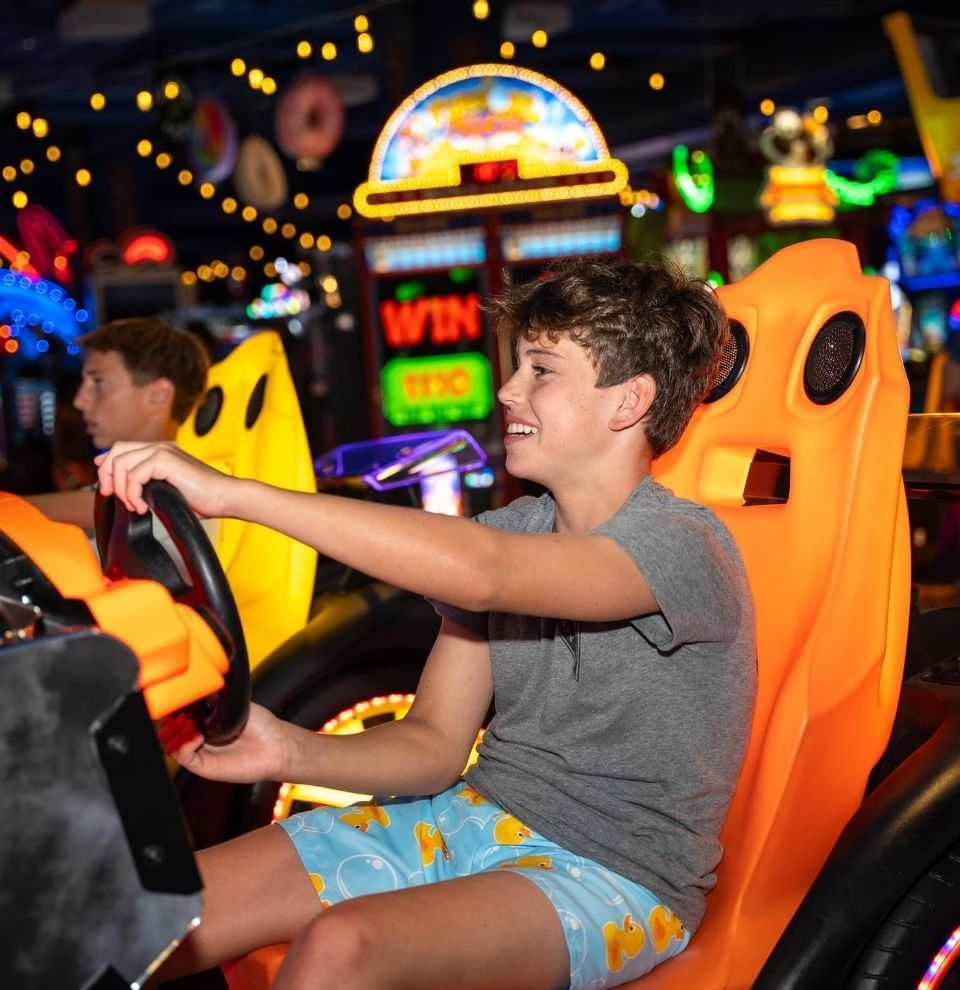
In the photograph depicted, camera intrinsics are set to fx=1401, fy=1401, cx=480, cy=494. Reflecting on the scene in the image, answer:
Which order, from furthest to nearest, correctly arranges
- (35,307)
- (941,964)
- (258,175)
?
(35,307)
(258,175)
(941,964)

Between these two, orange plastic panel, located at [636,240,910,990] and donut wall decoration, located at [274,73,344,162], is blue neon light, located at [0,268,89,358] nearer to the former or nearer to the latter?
donut wall decoration, located at [274,73,344,162]

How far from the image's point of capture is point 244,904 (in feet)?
5.05

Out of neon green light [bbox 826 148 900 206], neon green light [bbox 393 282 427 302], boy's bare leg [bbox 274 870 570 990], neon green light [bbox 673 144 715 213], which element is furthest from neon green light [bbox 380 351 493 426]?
neon green light [bbox 826 148 900 206]

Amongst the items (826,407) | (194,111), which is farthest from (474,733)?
(194,111)

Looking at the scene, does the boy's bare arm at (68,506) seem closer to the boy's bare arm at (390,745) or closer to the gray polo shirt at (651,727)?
the boy's bare arm at (390,745)

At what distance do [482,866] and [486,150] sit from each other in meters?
5.72

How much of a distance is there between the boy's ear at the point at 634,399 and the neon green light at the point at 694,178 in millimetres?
9554

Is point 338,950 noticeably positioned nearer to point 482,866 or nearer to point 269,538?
point 482,866

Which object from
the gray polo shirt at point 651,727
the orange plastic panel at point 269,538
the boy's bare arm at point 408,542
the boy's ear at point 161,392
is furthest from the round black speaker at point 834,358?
the boy's ear at point 161,392

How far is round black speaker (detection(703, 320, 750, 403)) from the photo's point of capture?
72.4 inches

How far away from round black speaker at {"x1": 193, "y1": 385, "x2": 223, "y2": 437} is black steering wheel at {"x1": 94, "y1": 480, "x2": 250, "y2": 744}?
157cm

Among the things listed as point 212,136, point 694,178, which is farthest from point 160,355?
point 694,178

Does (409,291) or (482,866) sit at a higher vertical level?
(409,291)

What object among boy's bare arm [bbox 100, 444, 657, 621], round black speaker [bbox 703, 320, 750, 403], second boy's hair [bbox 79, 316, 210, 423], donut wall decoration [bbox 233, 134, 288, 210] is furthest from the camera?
donut wall decoration [bbox 233, 134, 288, 210]
